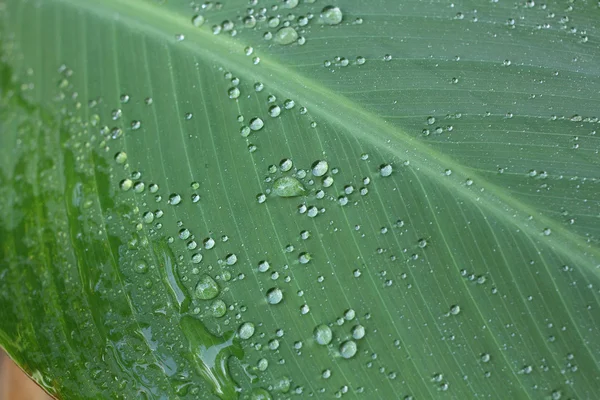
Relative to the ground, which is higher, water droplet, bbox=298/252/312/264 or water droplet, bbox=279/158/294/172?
water droplet, bbox=279/158/294/172

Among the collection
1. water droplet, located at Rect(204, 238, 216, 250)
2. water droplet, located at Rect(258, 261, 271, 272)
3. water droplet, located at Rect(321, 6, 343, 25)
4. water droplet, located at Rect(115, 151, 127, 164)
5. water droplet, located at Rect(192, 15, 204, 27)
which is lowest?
water droplet, located at Rect(258, 261, 271, 272)

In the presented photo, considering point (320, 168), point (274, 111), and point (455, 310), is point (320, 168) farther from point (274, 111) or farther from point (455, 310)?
point (455, 310)

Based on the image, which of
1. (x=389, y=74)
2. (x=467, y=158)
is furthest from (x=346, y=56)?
(x=467, y=158)

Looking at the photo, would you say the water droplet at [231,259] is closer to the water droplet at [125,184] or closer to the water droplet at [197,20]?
the water droplet at [125,184]

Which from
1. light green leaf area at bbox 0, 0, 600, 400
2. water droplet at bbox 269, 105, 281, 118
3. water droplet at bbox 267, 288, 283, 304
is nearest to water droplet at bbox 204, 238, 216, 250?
light green leaf area at bbox 0, 0, 600, 400

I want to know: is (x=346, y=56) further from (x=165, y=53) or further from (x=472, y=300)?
(x=472, y=300)

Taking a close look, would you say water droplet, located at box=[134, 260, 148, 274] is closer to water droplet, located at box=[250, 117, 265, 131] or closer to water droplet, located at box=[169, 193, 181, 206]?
water droplet, located at box=[169, 193, 181, 206]
